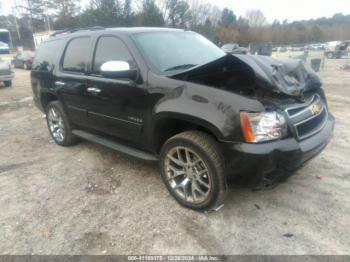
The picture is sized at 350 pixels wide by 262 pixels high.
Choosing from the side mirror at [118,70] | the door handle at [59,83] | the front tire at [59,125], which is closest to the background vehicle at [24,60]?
the front tire at [59,125]

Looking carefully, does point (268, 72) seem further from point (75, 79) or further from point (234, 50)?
point (234, 50)

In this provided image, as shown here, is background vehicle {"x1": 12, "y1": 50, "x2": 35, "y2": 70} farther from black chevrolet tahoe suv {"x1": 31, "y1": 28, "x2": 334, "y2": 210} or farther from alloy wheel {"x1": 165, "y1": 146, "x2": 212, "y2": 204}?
alloy wheel {"x1": 165, "y1": 146, "x2": 212, "y2": 204}

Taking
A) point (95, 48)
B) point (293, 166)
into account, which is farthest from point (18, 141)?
point (293, 166)

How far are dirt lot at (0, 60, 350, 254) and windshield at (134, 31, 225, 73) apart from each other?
1505 mm

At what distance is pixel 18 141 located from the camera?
232 inches

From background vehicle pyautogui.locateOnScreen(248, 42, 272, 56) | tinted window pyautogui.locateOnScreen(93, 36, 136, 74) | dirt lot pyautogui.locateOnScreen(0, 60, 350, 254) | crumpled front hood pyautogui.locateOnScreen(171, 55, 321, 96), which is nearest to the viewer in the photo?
dirt lot pyautogui.locateOnScreen(0, 60, 350, 254)

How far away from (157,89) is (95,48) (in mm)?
1376

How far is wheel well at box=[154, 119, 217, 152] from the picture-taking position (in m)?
3.28

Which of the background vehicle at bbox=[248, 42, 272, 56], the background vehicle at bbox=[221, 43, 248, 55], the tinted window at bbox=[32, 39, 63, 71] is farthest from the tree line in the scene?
the tinted window at bbox=[32, 39, 63, 71]

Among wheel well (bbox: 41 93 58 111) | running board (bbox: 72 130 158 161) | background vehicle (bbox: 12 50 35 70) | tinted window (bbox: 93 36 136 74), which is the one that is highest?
tinted window (bbox: 93 36 136 74)

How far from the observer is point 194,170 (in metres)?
3.14

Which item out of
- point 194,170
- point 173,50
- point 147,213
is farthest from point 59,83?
point 194,170

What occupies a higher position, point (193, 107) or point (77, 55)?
point (77, 55)

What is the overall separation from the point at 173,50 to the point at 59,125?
2641mm
